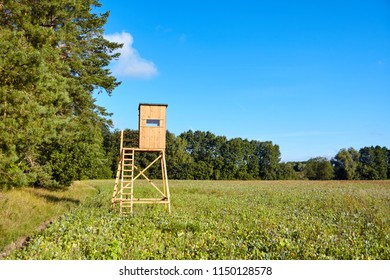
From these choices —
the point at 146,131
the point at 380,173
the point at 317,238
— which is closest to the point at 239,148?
the point at 380,173

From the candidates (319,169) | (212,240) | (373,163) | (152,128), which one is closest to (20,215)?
(152,128)

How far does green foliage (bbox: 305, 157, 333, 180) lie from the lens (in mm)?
90625

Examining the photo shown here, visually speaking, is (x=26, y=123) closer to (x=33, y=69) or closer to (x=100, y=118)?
(x=33, y=69)

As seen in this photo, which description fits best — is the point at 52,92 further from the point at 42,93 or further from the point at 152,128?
the point at 152,128

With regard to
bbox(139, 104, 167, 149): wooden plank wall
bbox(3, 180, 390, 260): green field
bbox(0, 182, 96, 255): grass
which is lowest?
bbox(0, 182, 96, 255): grass

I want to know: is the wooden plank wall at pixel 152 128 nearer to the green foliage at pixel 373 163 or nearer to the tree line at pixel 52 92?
the tree line at pixel 52 92

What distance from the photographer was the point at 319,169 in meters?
92.3

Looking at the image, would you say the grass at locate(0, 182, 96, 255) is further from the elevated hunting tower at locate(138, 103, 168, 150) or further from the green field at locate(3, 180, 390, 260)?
the elevated hunting tower at locate(138, 103, 168, 150)

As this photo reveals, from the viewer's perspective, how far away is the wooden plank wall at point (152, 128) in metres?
17.9

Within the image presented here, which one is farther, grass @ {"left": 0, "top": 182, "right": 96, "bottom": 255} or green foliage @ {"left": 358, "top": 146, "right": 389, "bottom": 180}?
green foliage @ {"left": 358, "top": 146, "right": 389, "bottom": 180}

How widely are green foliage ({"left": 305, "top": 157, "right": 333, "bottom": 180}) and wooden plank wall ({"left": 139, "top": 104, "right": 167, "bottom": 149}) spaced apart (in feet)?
272

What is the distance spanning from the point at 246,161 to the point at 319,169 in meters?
22.2

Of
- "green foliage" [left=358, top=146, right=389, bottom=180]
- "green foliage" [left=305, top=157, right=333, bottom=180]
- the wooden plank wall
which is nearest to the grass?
the wooden plank wall
